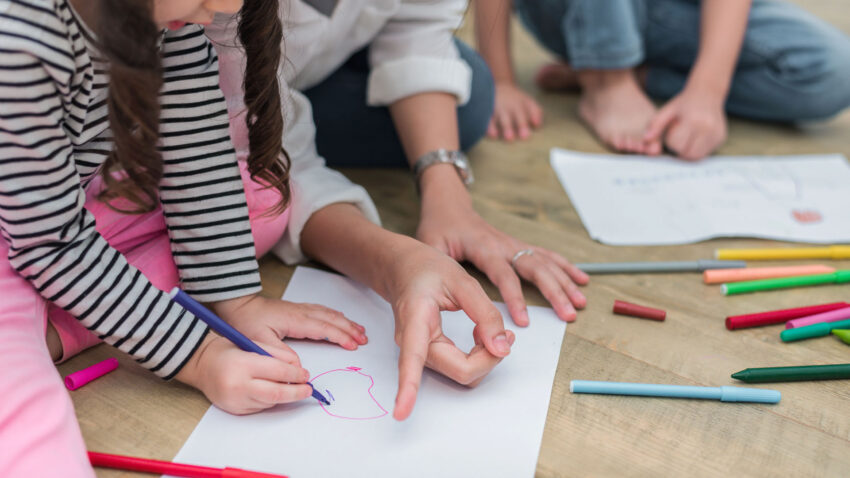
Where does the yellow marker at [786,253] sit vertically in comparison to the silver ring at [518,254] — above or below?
below

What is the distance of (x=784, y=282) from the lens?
0.74m

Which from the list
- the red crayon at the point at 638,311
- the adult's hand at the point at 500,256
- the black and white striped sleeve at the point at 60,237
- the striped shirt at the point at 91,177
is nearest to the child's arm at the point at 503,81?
the adult's hand at the point at 500,256

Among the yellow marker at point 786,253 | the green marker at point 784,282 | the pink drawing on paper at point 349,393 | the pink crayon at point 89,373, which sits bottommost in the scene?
the yellow marker at point 786,253

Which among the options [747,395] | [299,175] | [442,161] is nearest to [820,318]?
[747,395]

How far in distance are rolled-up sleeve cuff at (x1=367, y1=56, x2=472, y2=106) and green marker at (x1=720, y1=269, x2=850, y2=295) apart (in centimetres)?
36

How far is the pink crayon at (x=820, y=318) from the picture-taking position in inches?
26.8

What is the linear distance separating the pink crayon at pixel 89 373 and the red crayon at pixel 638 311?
1.41ft

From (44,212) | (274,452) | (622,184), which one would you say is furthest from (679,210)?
(44,212)

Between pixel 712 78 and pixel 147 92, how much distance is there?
78 centimetres

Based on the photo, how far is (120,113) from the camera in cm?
46

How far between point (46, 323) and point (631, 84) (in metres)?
0.83

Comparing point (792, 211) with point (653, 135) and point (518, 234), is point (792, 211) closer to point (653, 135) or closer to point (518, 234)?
point (653, 135)

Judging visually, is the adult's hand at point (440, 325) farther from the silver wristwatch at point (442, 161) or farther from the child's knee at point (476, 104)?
the child's knee at point (476, 104)

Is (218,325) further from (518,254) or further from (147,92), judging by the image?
(518,254)
